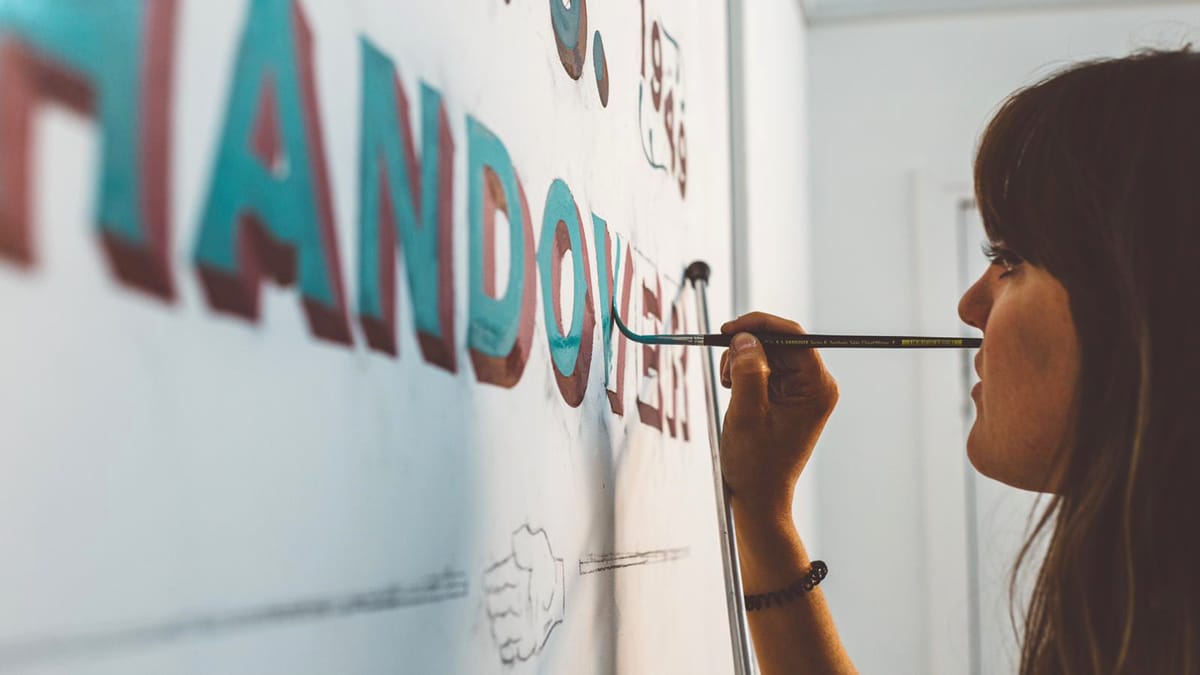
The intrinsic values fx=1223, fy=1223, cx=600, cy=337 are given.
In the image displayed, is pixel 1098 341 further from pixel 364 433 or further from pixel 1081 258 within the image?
pixel 364 433

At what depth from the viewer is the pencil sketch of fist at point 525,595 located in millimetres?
571

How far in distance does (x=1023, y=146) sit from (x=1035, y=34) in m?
1.88

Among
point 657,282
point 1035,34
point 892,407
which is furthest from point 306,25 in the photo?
point 1035,34

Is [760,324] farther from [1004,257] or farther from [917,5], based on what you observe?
[917,5]

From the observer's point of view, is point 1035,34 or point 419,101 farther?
point 1035,34

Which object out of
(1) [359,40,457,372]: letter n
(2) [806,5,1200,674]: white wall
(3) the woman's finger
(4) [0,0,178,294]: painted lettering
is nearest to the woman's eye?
(3) the woman's finger

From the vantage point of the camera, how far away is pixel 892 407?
236 cm

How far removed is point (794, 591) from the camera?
3.04 ft

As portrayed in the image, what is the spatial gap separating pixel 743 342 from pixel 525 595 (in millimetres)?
266

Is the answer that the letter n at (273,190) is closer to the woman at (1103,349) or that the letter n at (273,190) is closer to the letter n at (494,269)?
the letter n at (494,269)

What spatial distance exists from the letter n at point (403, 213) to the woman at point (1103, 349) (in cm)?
34

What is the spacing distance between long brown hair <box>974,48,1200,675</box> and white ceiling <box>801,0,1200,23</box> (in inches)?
69.3

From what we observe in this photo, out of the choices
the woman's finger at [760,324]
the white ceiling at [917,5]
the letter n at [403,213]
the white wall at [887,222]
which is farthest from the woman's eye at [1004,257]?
the white ceiling at [917,5]

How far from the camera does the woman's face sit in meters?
0.67
